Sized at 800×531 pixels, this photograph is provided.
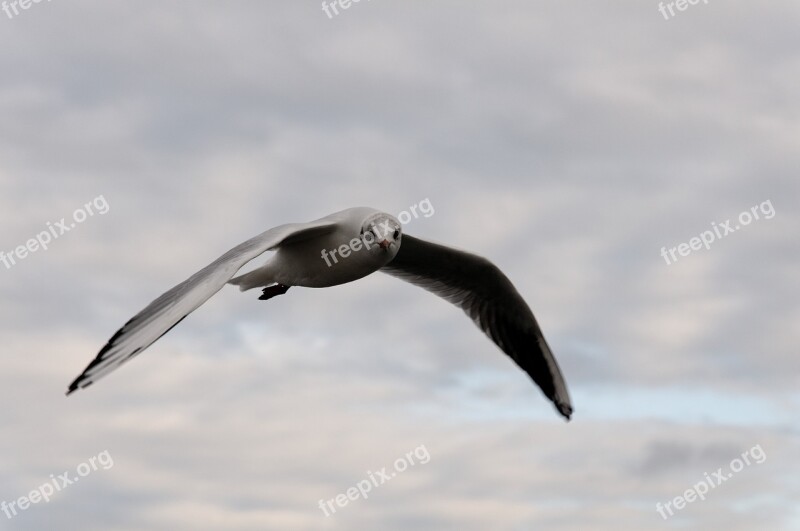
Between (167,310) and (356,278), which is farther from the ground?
(167,310)

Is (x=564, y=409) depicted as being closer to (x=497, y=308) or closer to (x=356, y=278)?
(x=497, y=308)

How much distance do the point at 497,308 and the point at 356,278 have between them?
4270 mm

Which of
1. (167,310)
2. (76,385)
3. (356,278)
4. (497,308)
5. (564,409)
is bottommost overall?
(564,409)

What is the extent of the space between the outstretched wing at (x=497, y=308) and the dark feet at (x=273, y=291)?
2699 millimetres

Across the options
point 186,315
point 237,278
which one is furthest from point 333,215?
point 186,315

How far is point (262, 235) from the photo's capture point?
1423 centimetres

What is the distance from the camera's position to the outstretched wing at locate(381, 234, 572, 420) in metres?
18.3

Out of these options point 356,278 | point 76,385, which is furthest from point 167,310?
point 356,278

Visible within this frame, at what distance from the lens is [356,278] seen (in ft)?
49.4

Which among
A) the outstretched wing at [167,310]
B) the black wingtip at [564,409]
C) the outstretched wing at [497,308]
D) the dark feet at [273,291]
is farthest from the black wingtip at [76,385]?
the black wingtip at [564,409]

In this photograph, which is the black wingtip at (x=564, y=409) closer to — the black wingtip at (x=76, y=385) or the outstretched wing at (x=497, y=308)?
the outstretched wing at (x=497, y=308)

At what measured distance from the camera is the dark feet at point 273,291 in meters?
16.0

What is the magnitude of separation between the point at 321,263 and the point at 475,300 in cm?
442

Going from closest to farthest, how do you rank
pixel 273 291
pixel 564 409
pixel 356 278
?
1. pixel 356 278
2. pixel 273 291
3. pixel 564 409
